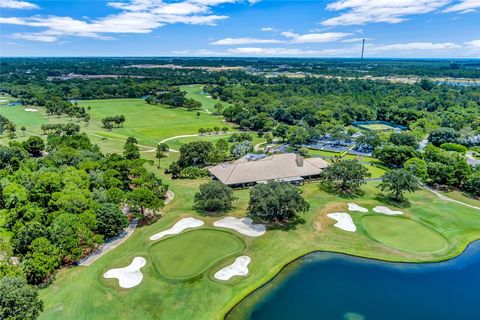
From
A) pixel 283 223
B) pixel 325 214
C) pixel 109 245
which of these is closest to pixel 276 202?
pixel 283 223

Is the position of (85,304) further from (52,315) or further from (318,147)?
(318,147)

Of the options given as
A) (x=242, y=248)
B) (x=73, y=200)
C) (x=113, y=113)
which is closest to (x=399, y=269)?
(x=242, y=248)

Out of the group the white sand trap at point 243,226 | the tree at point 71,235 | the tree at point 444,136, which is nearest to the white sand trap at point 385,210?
the white sand trap at point 243,226

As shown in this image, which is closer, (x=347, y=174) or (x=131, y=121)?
(x=347, y=174)

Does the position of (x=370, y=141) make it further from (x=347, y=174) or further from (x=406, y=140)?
(x=347, y=174)

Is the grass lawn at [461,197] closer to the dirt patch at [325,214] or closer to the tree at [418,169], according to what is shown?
the tree at [418,169]

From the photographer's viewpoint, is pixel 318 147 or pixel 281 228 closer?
pixel 281 228
